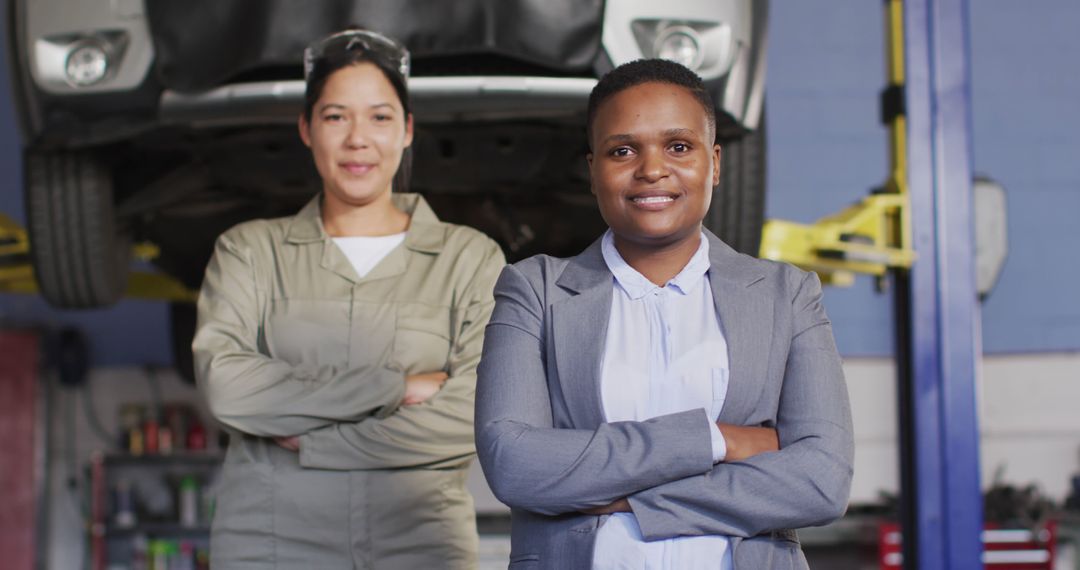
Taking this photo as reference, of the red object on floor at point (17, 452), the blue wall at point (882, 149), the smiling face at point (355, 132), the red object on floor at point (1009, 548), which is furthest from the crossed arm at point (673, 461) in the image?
the red object on floor at point (17, 452)

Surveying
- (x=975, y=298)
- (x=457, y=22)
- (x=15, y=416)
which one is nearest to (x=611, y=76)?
(x=457, y=22)

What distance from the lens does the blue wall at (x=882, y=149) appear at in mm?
5715

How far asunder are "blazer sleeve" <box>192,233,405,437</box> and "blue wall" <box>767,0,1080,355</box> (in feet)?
14.6

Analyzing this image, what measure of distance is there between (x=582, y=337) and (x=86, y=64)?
1779 mm

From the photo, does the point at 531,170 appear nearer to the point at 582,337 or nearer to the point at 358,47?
the point at 358,47

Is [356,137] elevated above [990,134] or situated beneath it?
situated beneath

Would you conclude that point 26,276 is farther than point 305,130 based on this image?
Yes

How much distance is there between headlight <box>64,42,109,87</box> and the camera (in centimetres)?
256

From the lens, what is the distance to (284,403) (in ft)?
5.05

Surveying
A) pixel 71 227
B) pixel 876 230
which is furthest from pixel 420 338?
pixel 876 230

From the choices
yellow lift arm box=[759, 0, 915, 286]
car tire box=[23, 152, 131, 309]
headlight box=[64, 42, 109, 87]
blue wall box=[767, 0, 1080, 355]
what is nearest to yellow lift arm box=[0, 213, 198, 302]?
car tire box=[23, 152, 131, 309]

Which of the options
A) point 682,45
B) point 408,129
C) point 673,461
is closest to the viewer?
point 673,461

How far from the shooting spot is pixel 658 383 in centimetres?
120

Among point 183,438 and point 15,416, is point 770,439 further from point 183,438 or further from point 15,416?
point 15,416
